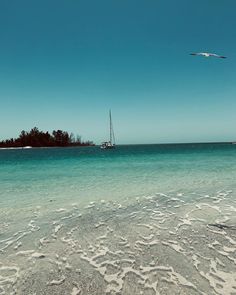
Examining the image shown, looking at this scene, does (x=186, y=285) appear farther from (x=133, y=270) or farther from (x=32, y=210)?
(x=32, y=210)

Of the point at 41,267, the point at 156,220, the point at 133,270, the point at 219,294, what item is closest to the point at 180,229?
the point at 156,220

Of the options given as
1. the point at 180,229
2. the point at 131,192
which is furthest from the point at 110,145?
the point at 180,229

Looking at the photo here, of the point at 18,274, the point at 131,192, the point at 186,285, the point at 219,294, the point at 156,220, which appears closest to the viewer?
the point at 219,294

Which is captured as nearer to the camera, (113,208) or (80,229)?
(80,229)

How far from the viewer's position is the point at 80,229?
920cm

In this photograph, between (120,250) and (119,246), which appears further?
(119,246)

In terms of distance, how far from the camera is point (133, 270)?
6145mm

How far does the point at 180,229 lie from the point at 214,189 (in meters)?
8.37

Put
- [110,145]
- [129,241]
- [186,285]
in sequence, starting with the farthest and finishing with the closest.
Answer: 1. [110,145]
2. [129,241]
3. [186,285]

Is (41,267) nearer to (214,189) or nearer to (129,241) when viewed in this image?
(129,241)

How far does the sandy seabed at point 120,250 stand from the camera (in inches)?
217

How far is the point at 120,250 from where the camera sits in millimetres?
7355

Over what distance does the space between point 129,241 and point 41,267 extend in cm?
276

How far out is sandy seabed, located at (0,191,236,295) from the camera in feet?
18.1
